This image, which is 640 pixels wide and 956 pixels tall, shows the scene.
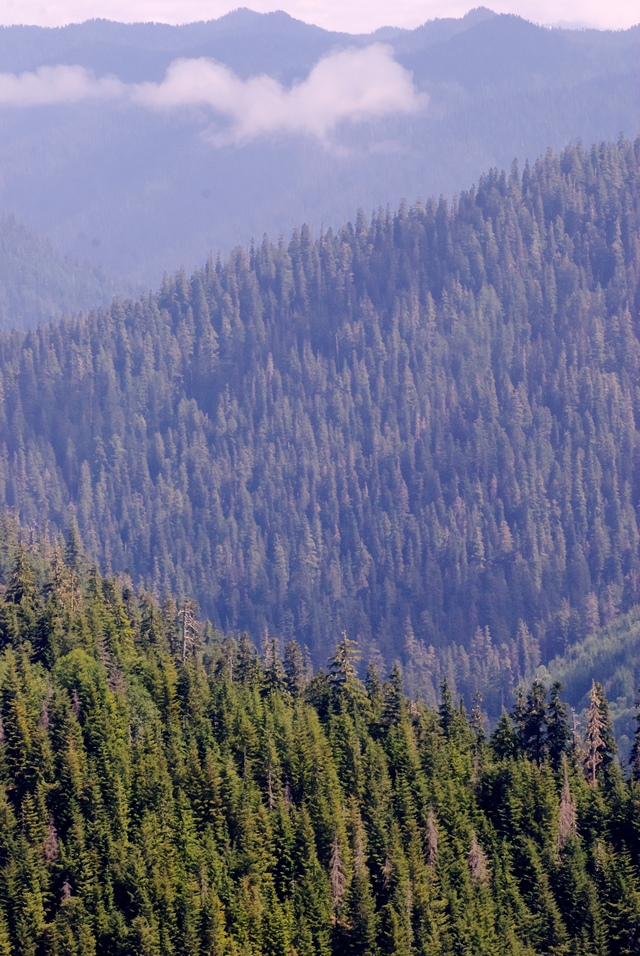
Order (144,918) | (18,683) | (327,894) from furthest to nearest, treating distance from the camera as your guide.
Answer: (18,683) → (327,894) → (144,918)

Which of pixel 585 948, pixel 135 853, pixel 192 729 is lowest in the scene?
Result: pixel 585 948

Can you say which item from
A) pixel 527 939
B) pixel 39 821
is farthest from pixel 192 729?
pixel 527 939

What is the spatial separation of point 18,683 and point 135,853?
18732mm

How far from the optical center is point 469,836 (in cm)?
12688

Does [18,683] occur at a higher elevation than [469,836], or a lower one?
higher

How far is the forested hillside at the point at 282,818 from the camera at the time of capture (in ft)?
368

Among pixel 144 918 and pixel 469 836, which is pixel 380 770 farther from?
pixel 144 918

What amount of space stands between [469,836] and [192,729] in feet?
72.1

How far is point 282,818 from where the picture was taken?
122 m

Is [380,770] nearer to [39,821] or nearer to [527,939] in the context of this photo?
[527,939]

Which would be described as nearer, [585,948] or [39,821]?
[39,821]

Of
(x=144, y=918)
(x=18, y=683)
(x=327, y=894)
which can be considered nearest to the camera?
(x=144, y=918)

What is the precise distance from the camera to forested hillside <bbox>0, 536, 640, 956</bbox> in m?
112

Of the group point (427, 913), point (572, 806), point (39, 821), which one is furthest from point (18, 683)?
point (572, 806)
